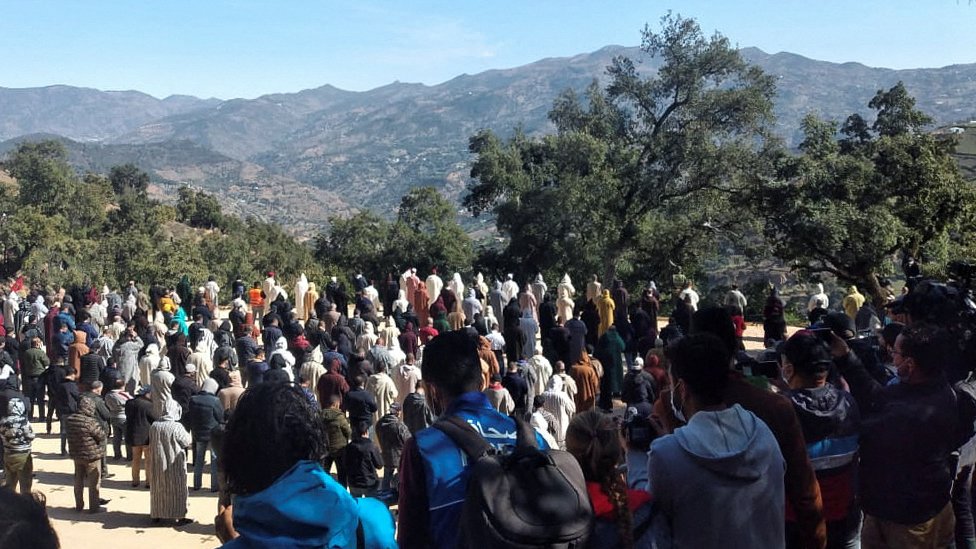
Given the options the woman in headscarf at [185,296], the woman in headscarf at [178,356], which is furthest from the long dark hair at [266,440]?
the woman in headscarf at [185,296]

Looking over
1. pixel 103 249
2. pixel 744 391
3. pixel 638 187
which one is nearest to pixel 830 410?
pixel 744 391

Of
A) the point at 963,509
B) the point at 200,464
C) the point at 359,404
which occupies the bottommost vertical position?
the point at 200,464

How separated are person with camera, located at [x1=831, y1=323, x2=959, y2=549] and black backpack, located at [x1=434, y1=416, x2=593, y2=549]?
1.91 meters

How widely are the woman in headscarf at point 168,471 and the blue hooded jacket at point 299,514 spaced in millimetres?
6049

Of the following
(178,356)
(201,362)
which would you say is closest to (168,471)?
(201,362)

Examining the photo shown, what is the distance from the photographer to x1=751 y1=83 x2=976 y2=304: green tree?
57.4 feet

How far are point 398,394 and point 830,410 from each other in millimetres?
6793

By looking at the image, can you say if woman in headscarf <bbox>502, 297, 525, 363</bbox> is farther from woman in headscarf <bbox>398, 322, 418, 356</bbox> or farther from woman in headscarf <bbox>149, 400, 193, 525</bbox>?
woman in headscarf <bbox>149, 400, 193, 525</bbox>

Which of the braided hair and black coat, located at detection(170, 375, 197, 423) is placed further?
black coat, located at detection(170, 375, 197, 423)

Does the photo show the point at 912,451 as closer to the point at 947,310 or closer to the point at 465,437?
the point at 947,310

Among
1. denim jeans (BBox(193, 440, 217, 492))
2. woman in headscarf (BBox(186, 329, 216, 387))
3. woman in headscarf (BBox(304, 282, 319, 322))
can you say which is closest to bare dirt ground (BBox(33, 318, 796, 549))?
denim jeans (BBox(193, 440, 217, 492))

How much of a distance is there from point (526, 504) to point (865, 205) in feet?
60.6

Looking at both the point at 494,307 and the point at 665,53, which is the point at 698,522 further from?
the point at 665,53

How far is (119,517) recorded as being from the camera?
25.7 ft
